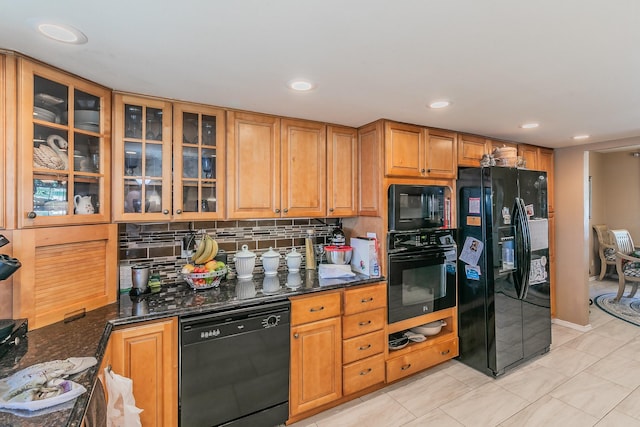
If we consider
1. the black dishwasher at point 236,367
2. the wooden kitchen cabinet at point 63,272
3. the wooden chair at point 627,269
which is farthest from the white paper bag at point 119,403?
the wooden chair at point 627,269

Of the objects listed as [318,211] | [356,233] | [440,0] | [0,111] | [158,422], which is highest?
[440,0]

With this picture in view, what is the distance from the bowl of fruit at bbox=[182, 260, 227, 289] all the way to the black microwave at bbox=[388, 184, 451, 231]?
4.55ft

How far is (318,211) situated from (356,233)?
0.47 metres

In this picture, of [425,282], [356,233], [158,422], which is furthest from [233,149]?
[425,282]

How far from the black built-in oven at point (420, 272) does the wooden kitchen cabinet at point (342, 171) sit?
0.48 metres

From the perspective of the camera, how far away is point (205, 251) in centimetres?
226

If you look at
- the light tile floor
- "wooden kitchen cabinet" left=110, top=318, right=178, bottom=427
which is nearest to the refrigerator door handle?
the light tile floor

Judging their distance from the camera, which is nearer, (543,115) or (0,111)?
(0,111)

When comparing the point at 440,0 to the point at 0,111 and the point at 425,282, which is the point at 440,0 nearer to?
the point at 0,111

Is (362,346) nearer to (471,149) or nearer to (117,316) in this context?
(117,316)

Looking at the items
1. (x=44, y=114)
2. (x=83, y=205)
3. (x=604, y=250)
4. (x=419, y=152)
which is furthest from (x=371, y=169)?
(x=604, y=250)

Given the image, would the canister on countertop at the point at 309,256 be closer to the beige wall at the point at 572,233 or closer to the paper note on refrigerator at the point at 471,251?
the paper note on refrigerator at the point at 471,251

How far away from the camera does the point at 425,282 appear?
2709 millimetres

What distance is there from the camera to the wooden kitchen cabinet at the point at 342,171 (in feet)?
8.63
